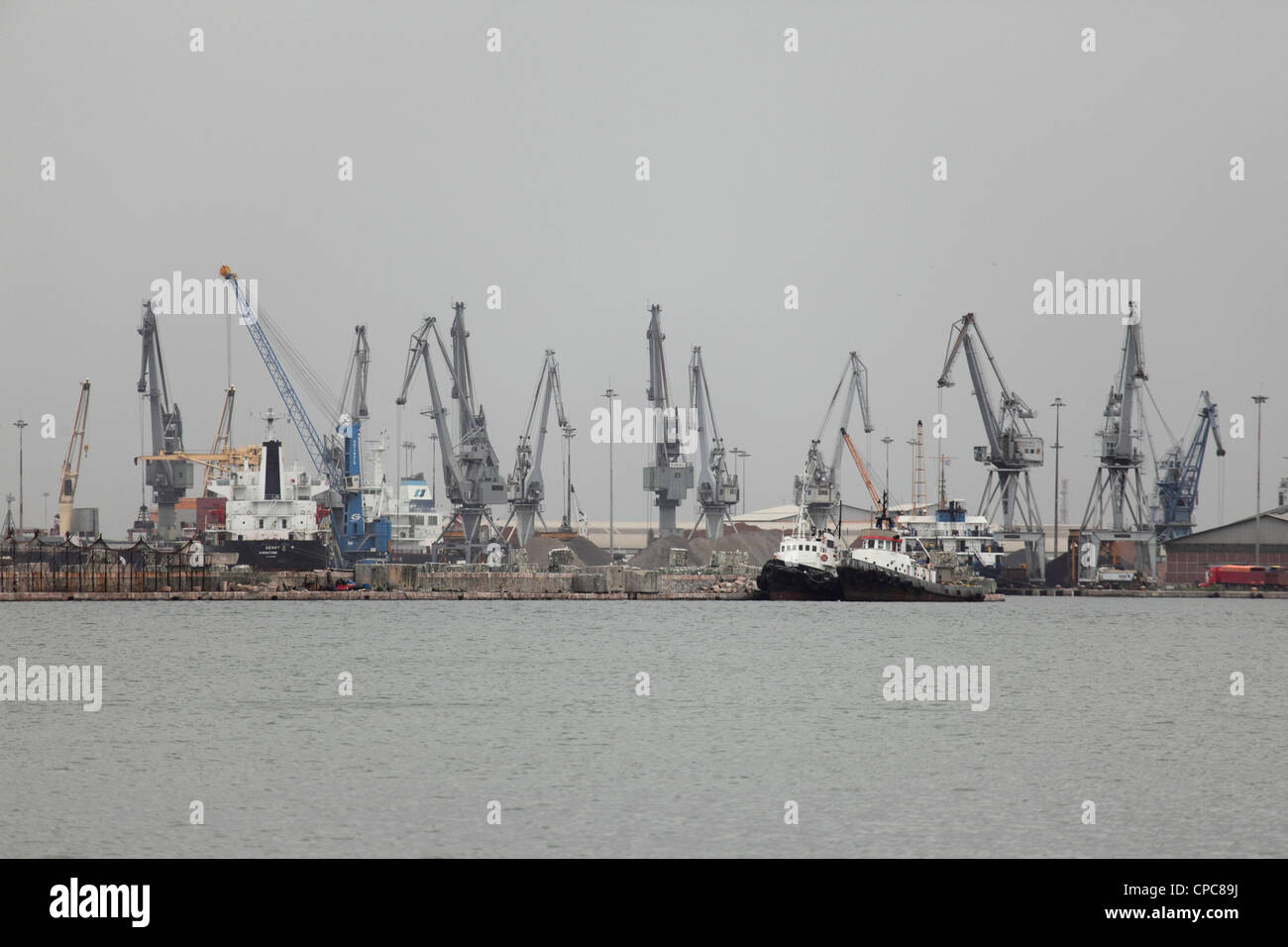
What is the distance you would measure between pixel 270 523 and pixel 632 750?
90.8m

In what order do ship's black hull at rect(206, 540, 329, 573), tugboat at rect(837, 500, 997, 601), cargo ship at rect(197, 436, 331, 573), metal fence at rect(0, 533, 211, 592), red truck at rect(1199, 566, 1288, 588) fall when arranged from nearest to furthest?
1. tugboat at rect(837, 500, 997, 601)
2. metal fence at rect(0, 533, 211, 592)
3. red truck at rect(1199, 566, 1288, 588)
4. ship's black hull at rect(206, 540, 329, 573)
5. cargo ship at rect(197, 436, 331, 573)

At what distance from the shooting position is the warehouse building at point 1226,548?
393 ft

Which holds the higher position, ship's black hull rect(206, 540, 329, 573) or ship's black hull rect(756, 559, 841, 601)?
ship's black hull rect(206, 540, 329, 573)

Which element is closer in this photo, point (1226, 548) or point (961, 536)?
point (961, 536)

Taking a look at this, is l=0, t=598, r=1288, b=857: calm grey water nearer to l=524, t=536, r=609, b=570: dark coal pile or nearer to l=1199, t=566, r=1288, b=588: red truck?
l=1199, t=566, r=1288, b=588: red truck

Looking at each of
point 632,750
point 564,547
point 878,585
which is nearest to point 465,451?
point 564,547

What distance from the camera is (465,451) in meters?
139

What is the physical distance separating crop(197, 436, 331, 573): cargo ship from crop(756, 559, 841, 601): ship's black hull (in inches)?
1664

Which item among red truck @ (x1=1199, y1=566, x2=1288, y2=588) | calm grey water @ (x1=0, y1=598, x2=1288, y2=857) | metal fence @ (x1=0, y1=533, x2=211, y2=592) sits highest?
metal fence @ (x1=0, y1=533, x2=211, y2=592)

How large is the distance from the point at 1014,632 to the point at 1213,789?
46371 millimetres

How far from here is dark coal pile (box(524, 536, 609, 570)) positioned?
14375 cm

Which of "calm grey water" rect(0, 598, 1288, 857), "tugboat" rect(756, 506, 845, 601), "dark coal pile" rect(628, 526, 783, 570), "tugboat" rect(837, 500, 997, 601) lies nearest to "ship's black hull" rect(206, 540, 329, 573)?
"dark coal pile" rect(628, 526, 783, 570)

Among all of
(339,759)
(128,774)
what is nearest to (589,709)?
(339,759)

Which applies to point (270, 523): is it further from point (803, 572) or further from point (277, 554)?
point (803, 572)
